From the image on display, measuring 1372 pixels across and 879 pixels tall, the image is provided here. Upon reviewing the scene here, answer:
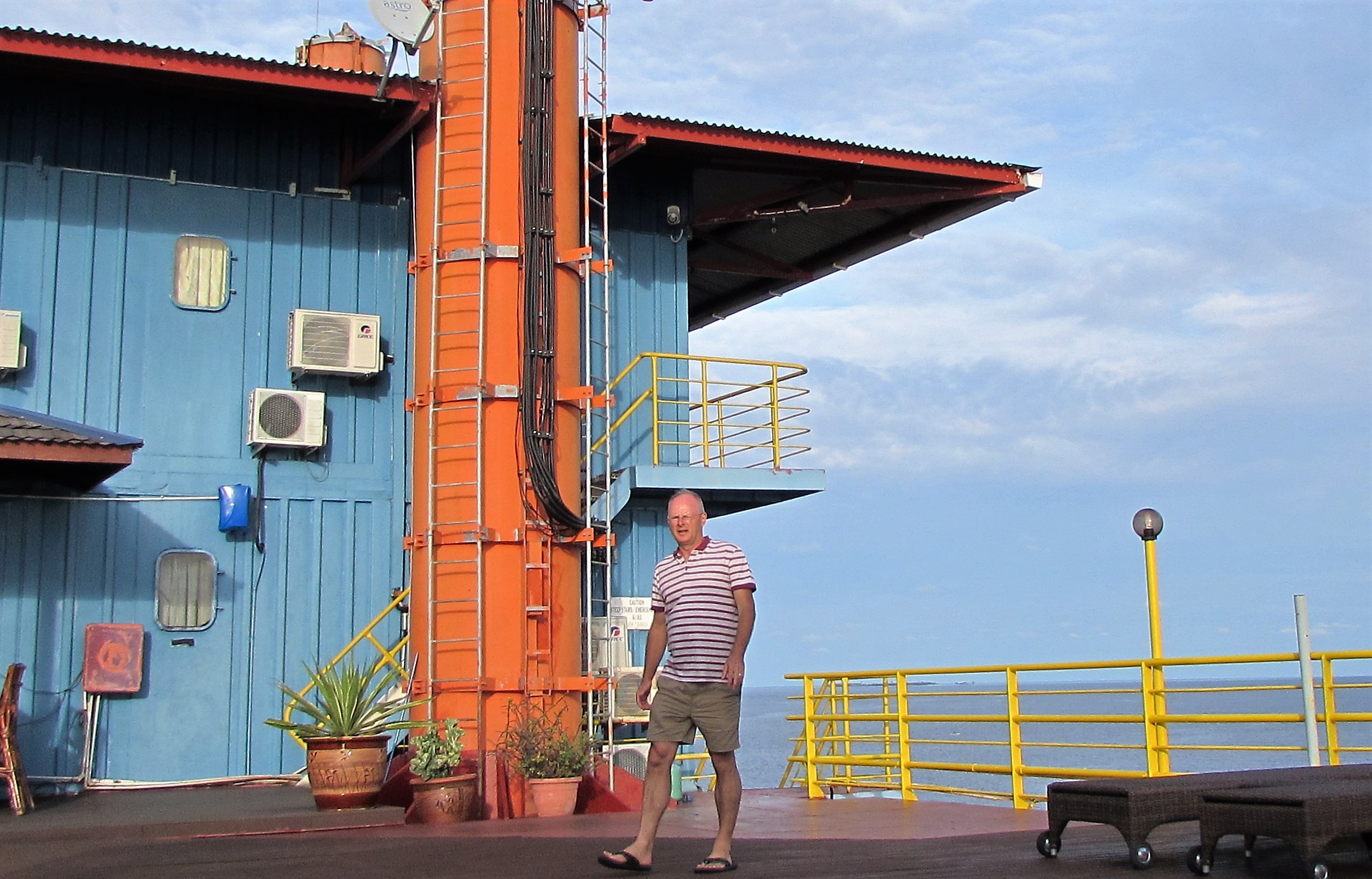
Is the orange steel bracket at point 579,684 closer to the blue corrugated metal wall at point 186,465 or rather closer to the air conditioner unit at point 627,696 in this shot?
the air conditioner unit at point 627,696

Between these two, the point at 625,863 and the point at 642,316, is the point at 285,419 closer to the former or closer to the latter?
the point at 642,316

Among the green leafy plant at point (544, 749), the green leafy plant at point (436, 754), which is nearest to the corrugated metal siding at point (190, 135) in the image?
the green leafy plant at point (544, 749)

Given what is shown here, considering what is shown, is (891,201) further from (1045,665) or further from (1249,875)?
(1249,875)

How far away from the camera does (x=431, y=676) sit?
1234cm

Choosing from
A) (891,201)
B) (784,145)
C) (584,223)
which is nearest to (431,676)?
(584,223)

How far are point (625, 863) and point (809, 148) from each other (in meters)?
10.3

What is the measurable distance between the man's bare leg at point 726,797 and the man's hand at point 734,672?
0.33 m

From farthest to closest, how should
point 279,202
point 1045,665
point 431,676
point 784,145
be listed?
1. point 784,145
2. point 279,202
3. point 431,676
4. point 1045,665

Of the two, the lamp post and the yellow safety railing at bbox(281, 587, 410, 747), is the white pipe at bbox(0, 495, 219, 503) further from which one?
the lamp post

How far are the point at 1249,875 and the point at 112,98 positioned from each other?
479 inches

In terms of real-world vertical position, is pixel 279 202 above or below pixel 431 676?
above

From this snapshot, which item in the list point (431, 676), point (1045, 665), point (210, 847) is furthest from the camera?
point (431, 676)

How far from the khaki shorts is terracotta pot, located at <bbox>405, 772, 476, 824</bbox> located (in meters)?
4.07

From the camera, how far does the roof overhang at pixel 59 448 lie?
35.1ft
